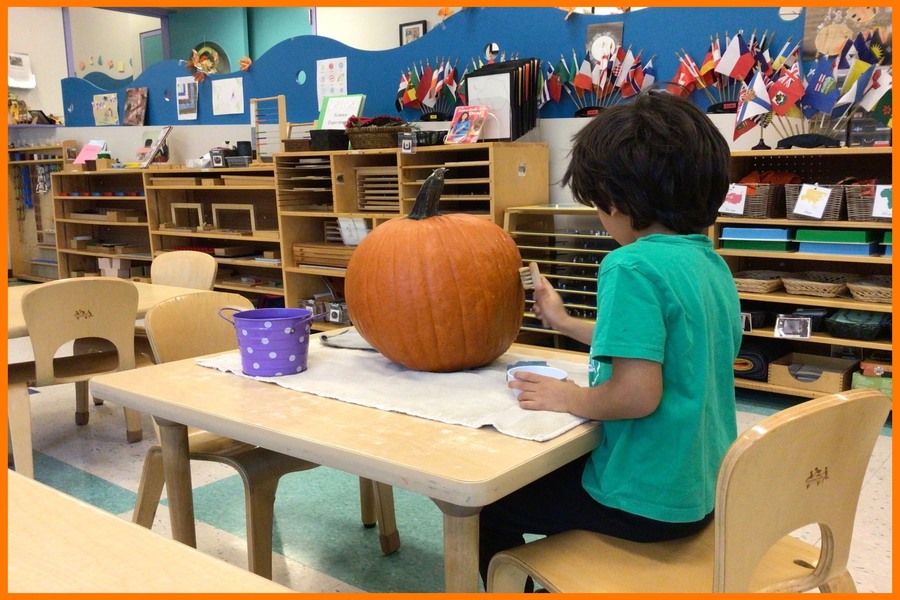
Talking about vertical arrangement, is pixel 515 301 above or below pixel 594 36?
below

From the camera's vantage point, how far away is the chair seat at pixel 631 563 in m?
1.09

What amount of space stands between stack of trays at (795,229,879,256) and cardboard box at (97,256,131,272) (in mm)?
5120

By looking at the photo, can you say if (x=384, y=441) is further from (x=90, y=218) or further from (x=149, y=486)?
(x=90, y=218)

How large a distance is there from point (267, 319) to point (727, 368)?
808mm

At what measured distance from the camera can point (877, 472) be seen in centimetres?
258

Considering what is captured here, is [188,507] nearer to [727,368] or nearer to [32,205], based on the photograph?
[727,368]

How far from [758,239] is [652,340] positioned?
93.6 inches

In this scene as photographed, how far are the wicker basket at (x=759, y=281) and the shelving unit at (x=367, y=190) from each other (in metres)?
1.15

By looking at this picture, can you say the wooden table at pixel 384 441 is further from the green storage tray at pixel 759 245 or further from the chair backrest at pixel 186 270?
the green storage tray at pixel 759 245

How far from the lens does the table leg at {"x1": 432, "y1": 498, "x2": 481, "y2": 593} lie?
103cm

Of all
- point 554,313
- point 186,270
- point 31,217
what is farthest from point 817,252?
point 31,217

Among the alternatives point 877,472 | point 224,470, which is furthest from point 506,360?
point 877,472

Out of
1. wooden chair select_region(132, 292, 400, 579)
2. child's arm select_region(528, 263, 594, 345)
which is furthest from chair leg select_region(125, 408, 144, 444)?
child's arm select_region(528, 263, 594, 345)

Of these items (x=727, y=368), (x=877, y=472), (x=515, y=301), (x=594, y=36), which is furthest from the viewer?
(x=594, y=36)
